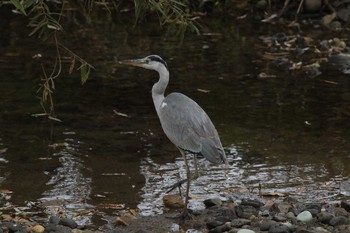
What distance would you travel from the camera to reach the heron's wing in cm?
800

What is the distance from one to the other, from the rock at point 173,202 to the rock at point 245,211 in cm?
65

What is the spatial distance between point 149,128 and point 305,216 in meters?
3.89

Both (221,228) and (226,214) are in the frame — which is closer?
(221,228)

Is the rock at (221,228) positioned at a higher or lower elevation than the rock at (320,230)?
lower

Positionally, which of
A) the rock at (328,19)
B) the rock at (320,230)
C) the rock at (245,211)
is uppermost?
the rock at (328,19)

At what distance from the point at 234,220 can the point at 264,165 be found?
7.58ft

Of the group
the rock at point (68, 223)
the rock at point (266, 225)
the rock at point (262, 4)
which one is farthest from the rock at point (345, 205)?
the rock at point (262, 4)

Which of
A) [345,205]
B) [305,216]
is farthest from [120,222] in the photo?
[345,205]

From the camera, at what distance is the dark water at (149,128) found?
914 centimetres

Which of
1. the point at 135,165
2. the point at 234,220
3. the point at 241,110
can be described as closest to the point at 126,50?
the point at 241,110

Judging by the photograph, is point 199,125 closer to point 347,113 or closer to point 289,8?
point 347,113

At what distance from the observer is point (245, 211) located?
317 inches

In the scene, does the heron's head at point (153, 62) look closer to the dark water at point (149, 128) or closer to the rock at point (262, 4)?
the dark water at point (149, 128)

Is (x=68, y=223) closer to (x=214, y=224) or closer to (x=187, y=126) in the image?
(x=214, y=224)
